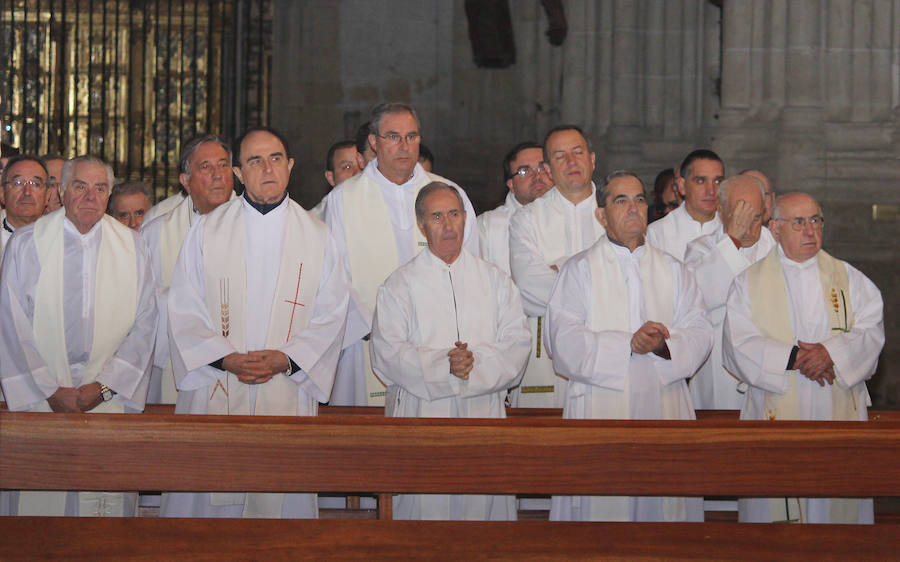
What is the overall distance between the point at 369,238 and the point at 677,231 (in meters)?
1.91

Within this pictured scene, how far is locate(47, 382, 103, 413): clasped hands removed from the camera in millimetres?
5473

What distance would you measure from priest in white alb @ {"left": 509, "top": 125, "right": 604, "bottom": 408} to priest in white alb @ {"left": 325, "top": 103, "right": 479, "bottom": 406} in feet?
1.86

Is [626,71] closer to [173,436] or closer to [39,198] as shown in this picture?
[39,198]

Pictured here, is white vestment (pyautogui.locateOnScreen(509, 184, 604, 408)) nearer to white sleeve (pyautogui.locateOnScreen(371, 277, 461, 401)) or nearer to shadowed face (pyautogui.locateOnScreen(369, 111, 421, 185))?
shadowed face (pyautogui.locateOnScreen(369, 111, 421, 185))

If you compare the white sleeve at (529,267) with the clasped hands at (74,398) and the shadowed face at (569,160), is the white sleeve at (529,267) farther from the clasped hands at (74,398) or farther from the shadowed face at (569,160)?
the clasped hands at (74,398)

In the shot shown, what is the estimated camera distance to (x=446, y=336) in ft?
18.7

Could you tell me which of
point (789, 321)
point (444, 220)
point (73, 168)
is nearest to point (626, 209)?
point (444, 220)

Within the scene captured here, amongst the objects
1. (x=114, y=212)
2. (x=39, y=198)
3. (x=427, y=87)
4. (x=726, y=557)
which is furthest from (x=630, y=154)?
(x=726, y=557)

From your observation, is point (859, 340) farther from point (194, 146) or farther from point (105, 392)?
point (194, 146)

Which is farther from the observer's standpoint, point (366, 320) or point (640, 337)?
point (366, 320)

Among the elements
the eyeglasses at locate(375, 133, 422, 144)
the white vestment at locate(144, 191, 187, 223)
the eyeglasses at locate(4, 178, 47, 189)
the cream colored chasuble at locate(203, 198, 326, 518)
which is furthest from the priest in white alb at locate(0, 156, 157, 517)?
the white vestment at locate(144, 191, 187, 223)

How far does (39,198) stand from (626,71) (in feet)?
21.6

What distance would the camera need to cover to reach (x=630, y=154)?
38.1 feet

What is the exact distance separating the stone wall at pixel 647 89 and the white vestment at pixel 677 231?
2222 millimetres
